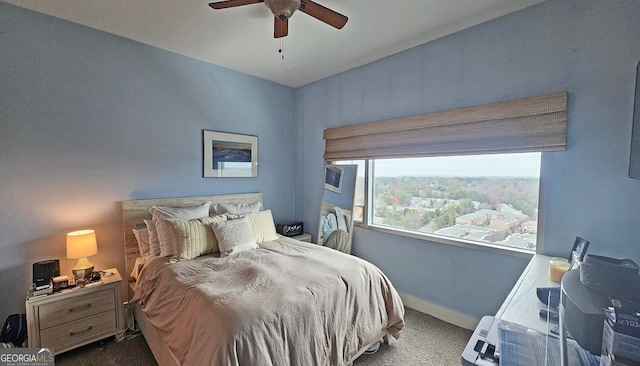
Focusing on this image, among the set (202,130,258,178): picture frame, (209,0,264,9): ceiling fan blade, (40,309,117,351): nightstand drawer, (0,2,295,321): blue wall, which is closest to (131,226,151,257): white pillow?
(0,2,295,321): blue wall

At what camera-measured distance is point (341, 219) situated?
3.38 m

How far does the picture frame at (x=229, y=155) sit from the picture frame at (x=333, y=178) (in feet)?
3.27

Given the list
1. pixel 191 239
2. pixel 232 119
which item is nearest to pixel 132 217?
pixel 191 239

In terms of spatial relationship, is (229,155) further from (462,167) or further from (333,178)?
(462,167)

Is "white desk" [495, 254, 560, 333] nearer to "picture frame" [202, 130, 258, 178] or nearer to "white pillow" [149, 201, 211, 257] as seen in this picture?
A: "white pillow" [149, 201, 211, 257]

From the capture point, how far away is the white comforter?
132 centimetres

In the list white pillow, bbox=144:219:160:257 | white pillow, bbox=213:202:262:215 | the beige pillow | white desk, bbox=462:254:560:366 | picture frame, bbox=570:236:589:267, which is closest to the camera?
white desk, bbox=462:254:560:366

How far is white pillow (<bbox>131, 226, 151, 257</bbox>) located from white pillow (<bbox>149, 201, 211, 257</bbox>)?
16cm

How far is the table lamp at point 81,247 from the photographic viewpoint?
6.78 ft

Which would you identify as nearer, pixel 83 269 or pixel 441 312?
pixel 83 269

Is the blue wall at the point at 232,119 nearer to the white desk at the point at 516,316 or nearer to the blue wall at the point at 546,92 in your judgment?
the blue wall at the point at 546,92

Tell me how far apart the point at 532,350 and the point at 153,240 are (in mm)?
2749

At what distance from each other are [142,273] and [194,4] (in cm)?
225

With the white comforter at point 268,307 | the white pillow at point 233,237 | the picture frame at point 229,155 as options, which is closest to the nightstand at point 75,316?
the white comforter at point 268,307
